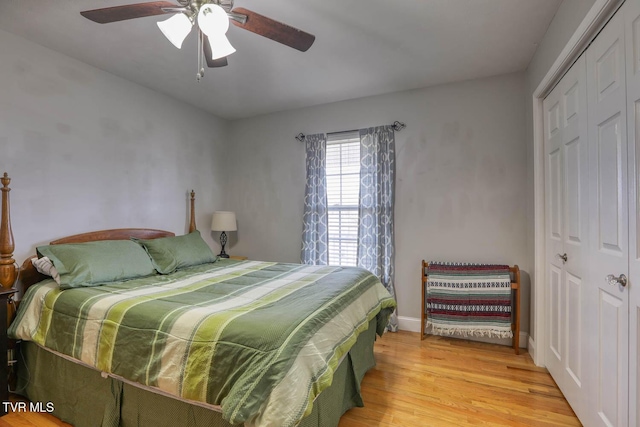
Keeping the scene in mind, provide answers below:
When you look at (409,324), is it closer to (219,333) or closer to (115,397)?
(219,333)

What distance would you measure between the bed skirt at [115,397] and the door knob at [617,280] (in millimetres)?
1405

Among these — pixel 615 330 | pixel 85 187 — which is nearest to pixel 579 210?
pixel 615 330

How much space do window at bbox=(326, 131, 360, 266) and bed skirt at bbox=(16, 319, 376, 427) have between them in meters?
1.53

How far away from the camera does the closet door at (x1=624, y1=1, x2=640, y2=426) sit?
1233 millimetres

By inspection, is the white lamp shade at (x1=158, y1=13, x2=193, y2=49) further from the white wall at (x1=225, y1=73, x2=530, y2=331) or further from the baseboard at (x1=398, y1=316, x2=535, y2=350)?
the baseboard at (x1=398, y1=316, x2=535, y2=350)

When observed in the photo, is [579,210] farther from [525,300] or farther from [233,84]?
[233,84]

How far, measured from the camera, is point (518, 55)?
2527 millimetres

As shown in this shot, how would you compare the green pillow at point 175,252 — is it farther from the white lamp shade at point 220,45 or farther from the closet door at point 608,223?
the closet door at point 608,223

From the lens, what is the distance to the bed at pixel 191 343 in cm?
121

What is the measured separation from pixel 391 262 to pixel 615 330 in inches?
77.5

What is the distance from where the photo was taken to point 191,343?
1.34 m

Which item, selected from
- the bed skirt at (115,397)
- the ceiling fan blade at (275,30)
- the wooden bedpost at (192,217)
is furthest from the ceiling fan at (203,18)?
the wooden bedpost at (192,217)

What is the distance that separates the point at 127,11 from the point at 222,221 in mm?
2450

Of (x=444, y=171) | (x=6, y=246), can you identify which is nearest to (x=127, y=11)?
(x=6, y=246)
